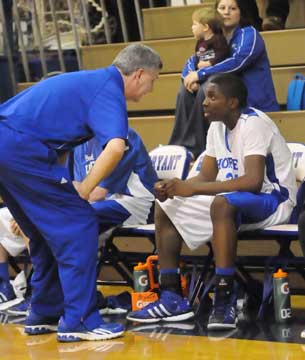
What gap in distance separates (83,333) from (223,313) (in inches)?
25.4

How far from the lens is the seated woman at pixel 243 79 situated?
6.30m

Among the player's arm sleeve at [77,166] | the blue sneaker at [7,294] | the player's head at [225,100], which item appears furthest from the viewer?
the player's arm sleeve at [77,166]

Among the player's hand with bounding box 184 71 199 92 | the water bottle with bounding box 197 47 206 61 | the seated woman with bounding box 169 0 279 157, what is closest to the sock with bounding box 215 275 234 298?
the seated woman with bounding box 169 0 279 157

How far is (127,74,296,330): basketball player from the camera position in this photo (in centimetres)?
482

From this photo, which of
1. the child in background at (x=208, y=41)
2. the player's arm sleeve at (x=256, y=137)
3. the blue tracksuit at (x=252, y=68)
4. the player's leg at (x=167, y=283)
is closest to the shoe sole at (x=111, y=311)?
the player's leg at (x=167, y=283)

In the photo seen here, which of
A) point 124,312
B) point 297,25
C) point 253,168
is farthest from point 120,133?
point 297,25

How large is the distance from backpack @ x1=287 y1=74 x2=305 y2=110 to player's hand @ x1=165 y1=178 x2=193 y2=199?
166 cm

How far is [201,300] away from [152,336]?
1.65 feet

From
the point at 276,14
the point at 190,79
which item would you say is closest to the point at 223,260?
the point at 190,79

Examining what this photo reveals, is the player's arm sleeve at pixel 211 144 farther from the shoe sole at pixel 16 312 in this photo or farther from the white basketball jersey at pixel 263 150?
the shoe sole at pixel 16 312

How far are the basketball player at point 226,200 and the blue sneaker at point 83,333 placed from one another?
0.33 metres

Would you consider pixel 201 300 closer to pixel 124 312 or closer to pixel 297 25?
pixel 124 312

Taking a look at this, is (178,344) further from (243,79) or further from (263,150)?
(243,79)

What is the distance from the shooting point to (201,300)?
514cm
